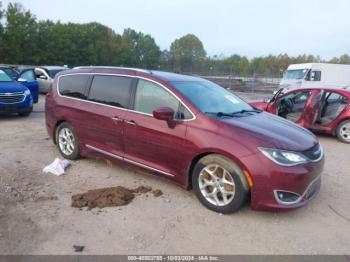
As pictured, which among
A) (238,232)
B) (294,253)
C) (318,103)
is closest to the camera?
(294,253)

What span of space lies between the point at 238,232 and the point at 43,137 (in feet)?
18.6

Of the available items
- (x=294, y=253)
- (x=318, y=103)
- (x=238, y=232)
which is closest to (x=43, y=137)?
(x=238, y=232)

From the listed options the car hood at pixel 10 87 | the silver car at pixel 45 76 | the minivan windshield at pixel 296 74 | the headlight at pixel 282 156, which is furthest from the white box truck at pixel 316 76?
the headlight at pixel 282 156

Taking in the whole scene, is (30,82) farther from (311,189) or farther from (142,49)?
(142,49)

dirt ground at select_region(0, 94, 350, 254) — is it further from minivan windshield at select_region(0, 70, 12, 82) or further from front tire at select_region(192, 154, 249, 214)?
minivan windshield at select_region(0, 70, 12, 82)

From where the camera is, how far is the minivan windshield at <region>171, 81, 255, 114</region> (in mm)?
4594

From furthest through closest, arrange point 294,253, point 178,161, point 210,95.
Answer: point 210,95 → point 178,161 → point 294,253

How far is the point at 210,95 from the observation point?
5.00 metres

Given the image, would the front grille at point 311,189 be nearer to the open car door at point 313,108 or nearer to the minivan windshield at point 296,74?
the open car door at point 313,108

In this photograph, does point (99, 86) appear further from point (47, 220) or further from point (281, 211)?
point (281, 211)

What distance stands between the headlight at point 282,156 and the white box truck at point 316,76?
20274mm

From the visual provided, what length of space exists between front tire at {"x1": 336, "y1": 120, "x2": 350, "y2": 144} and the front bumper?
5439 mm

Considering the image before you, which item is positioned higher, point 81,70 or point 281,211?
point 81,70

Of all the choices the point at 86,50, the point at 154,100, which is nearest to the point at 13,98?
the point at 154,100
